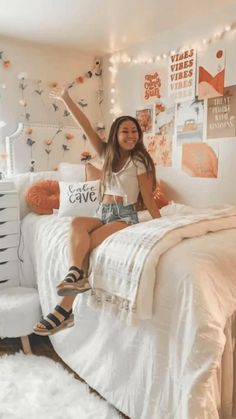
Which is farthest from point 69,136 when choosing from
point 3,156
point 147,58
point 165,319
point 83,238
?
point 165,319

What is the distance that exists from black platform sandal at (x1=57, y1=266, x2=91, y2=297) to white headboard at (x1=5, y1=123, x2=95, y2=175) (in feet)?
5.43

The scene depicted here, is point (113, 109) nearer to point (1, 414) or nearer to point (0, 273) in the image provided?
point (0, 273)

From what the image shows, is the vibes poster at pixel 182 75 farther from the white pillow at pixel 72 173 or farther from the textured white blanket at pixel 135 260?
the textured white blanket at pixel 135 260

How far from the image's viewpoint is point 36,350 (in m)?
2.26

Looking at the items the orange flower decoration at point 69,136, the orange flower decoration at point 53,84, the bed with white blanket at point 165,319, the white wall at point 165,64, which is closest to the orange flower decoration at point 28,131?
the orange flower decoration at point 69,136

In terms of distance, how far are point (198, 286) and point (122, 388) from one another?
648 mm

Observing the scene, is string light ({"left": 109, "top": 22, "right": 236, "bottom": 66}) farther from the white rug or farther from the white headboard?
the white rug

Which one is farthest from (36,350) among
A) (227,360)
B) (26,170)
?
(26,170)

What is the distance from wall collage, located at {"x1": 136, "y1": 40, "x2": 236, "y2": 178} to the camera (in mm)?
2621

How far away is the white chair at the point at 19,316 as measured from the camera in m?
2.12

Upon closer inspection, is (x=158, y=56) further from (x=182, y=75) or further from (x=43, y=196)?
(x=43, y=196)

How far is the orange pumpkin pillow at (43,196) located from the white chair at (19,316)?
2.28ft

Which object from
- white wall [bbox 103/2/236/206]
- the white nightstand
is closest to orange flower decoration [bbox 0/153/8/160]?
the white nightstand

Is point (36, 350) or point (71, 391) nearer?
point (71, 391)
